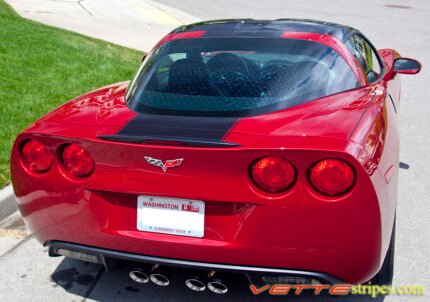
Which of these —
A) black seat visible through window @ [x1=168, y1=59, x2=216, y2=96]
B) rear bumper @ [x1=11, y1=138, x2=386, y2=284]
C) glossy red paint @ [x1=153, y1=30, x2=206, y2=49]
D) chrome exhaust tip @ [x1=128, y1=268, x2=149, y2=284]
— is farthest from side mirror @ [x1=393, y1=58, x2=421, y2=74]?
chrome exhaust tip @ [x1=128, y1=268, x2=149, y2=284]

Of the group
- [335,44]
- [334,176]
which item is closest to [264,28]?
[335,44]

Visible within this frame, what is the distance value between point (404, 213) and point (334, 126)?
215 cm

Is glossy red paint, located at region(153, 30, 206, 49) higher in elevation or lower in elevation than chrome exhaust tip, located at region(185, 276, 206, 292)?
higher

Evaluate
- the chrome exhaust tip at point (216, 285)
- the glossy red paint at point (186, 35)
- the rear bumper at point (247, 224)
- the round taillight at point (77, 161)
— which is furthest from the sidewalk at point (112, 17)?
the chrome exhaust tip at point (216, 285)

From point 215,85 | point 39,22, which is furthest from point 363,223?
point 39,22

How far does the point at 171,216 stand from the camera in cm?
299

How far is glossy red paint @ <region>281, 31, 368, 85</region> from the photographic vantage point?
12.5 ft

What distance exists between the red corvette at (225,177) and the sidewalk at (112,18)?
8077 mm

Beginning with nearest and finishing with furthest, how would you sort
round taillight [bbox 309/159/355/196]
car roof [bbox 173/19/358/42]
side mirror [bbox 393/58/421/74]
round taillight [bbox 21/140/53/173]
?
1. round taillight [bbox 309/159/355/196]
2. round taillight [bbox 21/140/53/173]
3. car roof [bbox 173/19/358/42]
4. side mirror [bbox 393/58/421/74]

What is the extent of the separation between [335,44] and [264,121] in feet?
3.60

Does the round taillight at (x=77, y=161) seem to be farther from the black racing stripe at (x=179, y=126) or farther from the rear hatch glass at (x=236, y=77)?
the rear hatch glass at (x=236, y=77)

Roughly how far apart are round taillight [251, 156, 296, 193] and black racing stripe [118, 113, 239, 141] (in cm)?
24

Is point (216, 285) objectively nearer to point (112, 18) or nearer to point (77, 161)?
point (77, 161)

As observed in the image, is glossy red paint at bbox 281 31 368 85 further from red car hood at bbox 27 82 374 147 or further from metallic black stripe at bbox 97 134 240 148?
metallic black stripe at bbox 97 134 240 148
